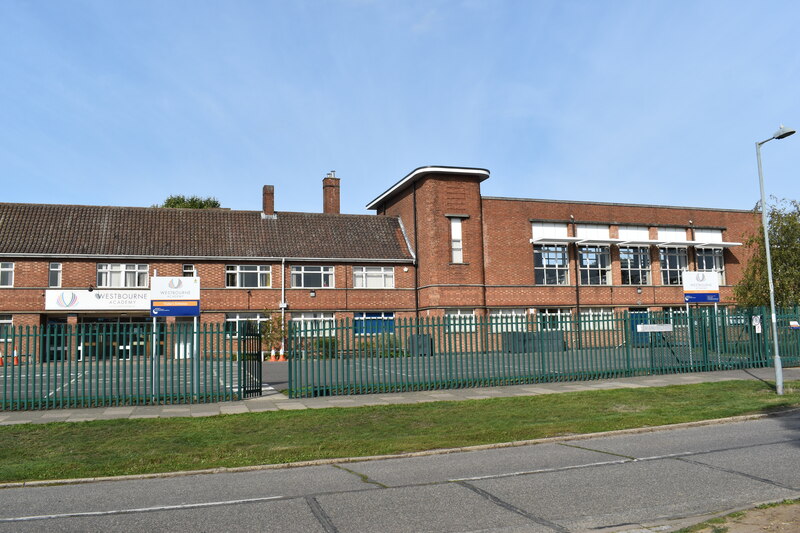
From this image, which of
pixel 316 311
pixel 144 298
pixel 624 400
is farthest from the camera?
pixel 316 311

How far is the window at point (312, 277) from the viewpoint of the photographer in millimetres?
37312

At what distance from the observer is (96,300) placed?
33688 mm

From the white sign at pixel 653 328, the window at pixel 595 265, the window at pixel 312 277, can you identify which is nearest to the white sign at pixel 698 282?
the white sign at pixel 653 328

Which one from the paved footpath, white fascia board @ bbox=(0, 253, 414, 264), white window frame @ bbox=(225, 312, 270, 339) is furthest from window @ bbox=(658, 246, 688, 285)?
white window frame @ bbox=(225, 312, 270, 339)

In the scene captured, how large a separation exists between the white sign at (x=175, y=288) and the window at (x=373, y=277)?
2183cm

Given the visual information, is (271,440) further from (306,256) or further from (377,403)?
(306,256)

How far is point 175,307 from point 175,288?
1.55 feet

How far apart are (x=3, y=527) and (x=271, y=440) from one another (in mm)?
Result: 5001

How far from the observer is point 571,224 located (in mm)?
39656

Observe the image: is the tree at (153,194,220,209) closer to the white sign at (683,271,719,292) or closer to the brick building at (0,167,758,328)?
the brick building at (0,167,758,328)

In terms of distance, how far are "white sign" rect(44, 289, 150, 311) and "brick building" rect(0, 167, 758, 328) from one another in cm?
6

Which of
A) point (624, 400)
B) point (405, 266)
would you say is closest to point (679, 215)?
point (405, 266)

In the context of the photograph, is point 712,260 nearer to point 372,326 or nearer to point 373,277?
point 373,277

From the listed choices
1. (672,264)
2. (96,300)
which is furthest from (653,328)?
(96,300)
